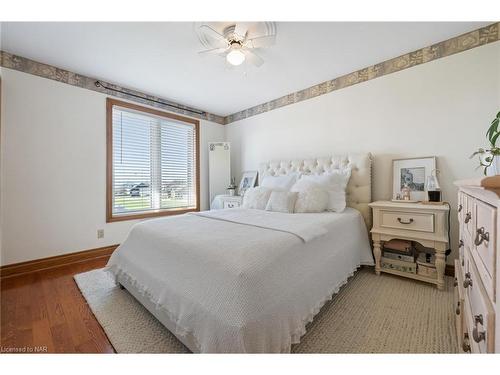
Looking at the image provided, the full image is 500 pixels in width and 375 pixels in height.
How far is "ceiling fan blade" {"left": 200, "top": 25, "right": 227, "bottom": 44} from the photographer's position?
5.74 feet

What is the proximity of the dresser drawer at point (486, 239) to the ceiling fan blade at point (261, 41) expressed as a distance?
1888 millimetres

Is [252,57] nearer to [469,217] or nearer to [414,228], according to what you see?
[469,217]

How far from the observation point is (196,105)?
3809mm

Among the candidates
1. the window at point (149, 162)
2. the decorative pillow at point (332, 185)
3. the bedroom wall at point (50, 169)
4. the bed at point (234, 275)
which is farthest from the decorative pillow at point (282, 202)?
the bedroom wall at point (50, 169)

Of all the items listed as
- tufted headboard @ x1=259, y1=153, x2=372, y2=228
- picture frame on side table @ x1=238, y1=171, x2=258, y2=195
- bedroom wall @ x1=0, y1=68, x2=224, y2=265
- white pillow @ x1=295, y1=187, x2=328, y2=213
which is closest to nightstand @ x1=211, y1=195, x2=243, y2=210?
picture frame on side table @ x1=238, y1=171, x2=258, y2=195

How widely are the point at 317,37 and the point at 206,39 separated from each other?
1.06 m

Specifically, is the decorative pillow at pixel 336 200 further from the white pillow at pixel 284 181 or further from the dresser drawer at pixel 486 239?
the dresser drawer at pixel 486 239

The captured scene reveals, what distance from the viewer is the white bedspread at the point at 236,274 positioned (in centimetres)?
93

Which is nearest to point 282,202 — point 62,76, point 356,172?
point 356,172

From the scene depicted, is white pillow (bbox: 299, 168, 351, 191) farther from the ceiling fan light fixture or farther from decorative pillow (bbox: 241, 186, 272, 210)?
the ceiling fan light fixture

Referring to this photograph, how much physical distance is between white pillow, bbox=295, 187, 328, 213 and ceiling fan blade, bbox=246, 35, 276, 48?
1515 millimetres

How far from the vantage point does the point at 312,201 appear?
226 centimetres

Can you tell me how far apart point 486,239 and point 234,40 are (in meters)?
2.13
